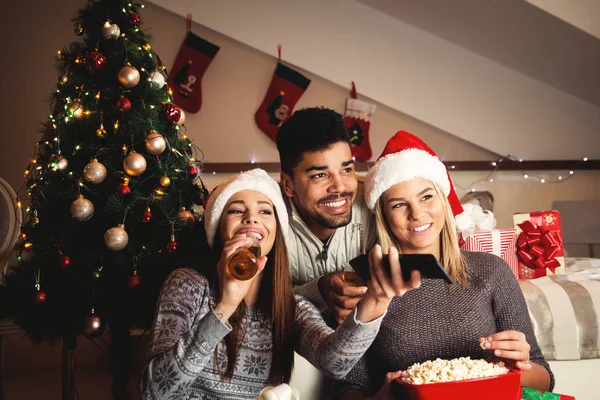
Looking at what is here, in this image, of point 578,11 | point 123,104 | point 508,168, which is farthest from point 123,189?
point 508,168

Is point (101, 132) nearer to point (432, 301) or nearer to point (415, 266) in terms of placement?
point (432, 301)

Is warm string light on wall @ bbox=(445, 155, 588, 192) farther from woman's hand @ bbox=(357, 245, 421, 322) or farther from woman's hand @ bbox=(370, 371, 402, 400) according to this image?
woman's hand @ bbox=(357, 245, 421, 322)

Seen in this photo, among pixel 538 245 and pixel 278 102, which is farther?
pixel 278 102

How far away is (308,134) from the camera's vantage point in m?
2.02

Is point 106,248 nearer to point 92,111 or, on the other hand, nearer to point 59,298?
point 59,298

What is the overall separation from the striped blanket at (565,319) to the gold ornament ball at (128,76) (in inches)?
73.2

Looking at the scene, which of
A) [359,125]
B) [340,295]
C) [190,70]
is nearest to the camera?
[340,295]

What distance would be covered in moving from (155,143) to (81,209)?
0.37 m

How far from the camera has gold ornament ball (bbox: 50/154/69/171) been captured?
207cm

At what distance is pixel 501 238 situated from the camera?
8.21 ft

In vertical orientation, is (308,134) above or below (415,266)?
above

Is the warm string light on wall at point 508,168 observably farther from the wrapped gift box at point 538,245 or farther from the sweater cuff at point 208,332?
the sweater cuff at point 208,332

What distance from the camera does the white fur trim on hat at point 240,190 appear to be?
1558mm

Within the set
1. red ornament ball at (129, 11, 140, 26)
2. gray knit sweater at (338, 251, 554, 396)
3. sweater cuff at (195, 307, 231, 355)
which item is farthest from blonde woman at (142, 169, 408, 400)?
red ornament ball at (129, 11, 140, 26)
